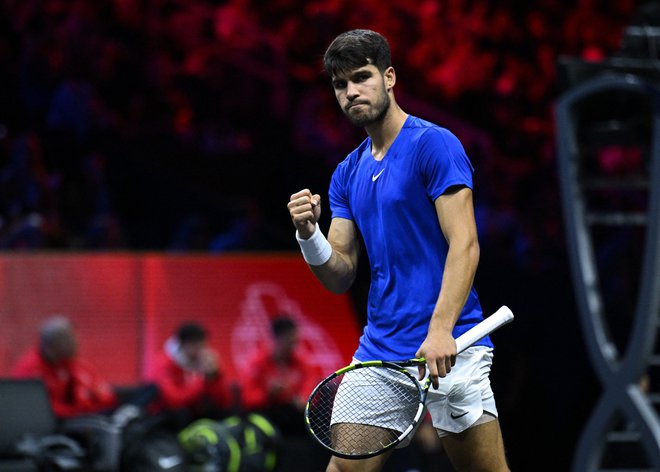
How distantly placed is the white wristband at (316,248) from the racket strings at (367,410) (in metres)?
0.38

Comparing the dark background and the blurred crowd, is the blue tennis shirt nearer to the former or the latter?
the dark background

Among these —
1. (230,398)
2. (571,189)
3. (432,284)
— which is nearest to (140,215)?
(230,398)

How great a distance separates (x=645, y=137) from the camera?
24.5ft

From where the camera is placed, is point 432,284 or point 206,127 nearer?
point 432,284

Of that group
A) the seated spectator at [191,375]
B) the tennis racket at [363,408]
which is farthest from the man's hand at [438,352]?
the seated spectator at [191,375]

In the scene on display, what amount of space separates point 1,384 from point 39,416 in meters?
0.31

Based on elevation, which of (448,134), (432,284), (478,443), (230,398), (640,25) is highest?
(640,25)

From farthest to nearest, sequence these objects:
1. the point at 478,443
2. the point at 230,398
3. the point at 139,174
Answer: the point at 139,174, the point at 230,398, the point at 478,443

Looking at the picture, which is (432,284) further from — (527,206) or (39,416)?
(527,206)

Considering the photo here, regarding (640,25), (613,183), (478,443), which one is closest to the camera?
(478,443)

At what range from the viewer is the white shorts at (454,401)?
3.64 meters

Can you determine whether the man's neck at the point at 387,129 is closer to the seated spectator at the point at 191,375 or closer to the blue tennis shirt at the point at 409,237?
the blue tennis shirt at the point at 409,237

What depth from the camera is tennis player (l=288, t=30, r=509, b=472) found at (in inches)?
143

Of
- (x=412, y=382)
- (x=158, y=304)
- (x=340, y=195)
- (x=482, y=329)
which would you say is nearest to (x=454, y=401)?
(x=412, y=382)
